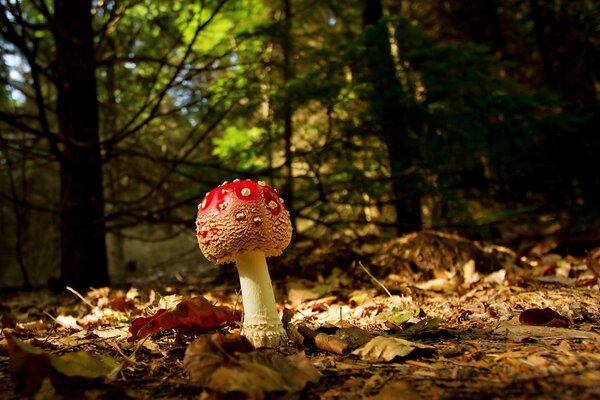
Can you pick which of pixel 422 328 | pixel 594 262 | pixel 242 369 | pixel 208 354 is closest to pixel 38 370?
pixel 208 354

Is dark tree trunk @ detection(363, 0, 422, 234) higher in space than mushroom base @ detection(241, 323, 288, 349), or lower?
higher

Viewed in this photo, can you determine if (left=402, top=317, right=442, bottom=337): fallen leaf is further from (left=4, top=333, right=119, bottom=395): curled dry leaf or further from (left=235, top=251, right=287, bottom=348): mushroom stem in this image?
(left=4, top=333, right=119, bottom=395): curled dry leaf

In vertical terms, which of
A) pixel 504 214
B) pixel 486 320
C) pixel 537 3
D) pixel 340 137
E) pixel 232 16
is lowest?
pixel 486 320

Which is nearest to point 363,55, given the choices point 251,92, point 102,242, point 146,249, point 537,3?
point 251,92

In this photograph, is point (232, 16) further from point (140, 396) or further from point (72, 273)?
point (140, 396)

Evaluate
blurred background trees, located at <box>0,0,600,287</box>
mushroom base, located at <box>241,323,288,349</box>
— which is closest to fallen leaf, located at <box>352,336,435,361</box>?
mushroom base, located at <box>241,323,288,349</box>

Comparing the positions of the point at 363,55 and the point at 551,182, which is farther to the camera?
the point at 551,182

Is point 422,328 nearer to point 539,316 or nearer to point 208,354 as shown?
point 539,316
